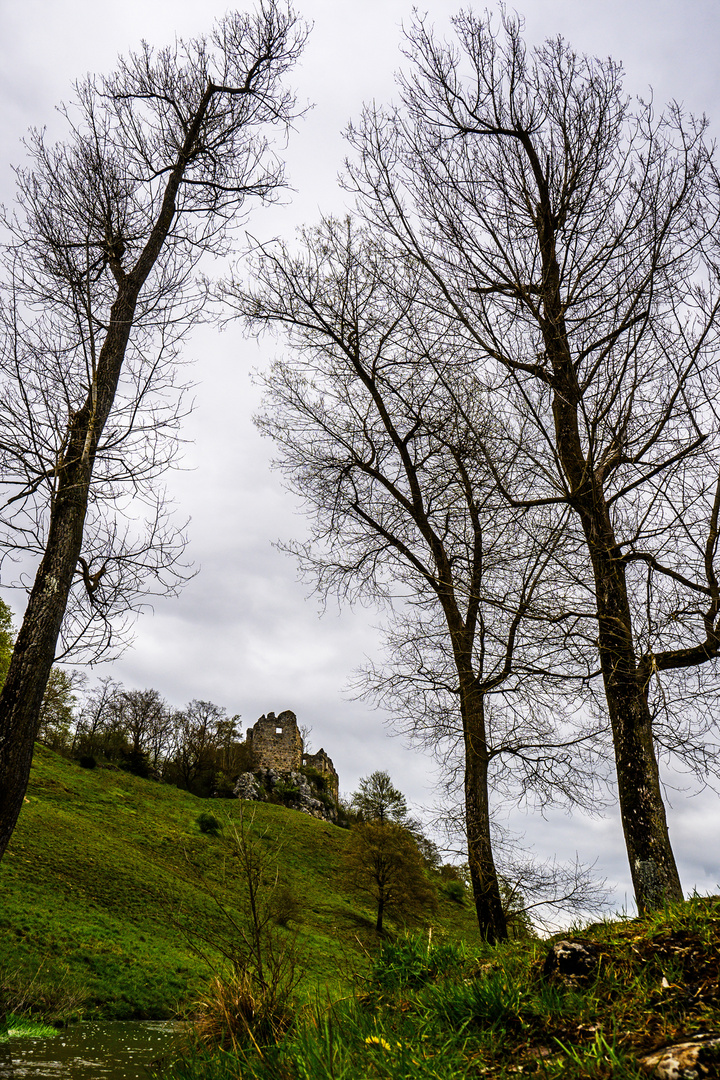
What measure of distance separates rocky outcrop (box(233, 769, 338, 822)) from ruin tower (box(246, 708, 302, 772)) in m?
2.30

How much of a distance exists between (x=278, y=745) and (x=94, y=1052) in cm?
5078

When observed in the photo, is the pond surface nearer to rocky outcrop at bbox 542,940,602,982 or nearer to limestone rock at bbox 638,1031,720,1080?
rocky outcrop at bbox 542,940,602,982

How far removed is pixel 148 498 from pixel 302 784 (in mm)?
49371

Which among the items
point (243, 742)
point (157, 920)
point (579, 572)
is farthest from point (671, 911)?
point (243, 742)

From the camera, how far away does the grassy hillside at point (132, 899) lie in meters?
10.3

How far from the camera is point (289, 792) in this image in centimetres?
4775

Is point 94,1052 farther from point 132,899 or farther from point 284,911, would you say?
point 132,899

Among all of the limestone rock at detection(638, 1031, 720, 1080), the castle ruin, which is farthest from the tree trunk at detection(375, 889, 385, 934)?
the castle ruin

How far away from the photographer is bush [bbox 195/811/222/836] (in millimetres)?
31453

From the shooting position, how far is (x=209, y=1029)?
3979mm

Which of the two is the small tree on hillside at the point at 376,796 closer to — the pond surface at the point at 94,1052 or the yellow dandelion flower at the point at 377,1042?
the pond surface at the point at 94,1052

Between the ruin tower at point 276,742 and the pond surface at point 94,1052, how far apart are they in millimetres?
46482

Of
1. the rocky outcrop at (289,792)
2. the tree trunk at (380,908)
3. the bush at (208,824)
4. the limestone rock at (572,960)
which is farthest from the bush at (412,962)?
the rocky outcrop at (289,792)

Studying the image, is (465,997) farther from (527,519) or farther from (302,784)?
(302,784)
